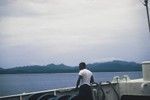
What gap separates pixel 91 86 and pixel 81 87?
0.83 m

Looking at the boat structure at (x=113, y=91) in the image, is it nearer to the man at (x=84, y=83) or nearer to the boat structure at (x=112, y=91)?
the boat structure at (x=112, y=91)

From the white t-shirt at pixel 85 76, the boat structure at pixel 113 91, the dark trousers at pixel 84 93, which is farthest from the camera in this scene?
the white t-shirt at pixel 85 76

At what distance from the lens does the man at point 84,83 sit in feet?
41.8

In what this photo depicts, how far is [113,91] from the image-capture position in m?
14.5

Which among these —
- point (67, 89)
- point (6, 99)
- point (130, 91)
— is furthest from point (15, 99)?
point (130, 91)

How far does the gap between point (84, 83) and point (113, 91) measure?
6.47ft

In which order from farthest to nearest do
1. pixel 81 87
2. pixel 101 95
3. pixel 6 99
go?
pixel 101 95
pixel 81 87
pixel 6 99

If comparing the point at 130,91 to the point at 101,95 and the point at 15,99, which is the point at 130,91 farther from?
the point at 15,99

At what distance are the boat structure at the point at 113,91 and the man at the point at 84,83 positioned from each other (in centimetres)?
28

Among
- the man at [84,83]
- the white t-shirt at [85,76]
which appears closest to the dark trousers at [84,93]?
the man at [84,83]

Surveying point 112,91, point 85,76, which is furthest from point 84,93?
point 112,91

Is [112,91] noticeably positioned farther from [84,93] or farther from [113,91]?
[84,93]

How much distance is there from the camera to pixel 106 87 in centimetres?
1443

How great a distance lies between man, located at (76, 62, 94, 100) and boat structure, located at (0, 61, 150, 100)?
28 cm
